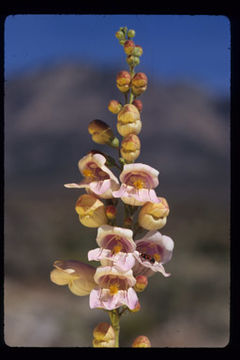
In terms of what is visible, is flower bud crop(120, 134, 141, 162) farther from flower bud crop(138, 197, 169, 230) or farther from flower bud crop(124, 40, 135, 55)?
flower bud crop(124, 40, 135, 55)

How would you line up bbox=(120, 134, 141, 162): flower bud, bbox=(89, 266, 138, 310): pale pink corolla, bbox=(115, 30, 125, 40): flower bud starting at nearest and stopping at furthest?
bbox=(89, 266, 138, 310): pale pink corolla < bbox=(120, 134, 141, 162): flower bud < bbox=(115, 30, 125, 40): flower bud

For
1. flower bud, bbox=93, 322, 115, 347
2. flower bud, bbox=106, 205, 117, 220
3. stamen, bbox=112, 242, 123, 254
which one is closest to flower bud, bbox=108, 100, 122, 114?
flower bud, bbox=106, 205, 117, 220

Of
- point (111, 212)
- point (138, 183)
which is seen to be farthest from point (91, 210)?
point (138, 183)

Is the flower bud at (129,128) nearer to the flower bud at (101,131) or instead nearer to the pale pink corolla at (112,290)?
the flower bud at (101,131)

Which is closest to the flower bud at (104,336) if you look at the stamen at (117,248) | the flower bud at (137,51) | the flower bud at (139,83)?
the stamen at (117,248)
